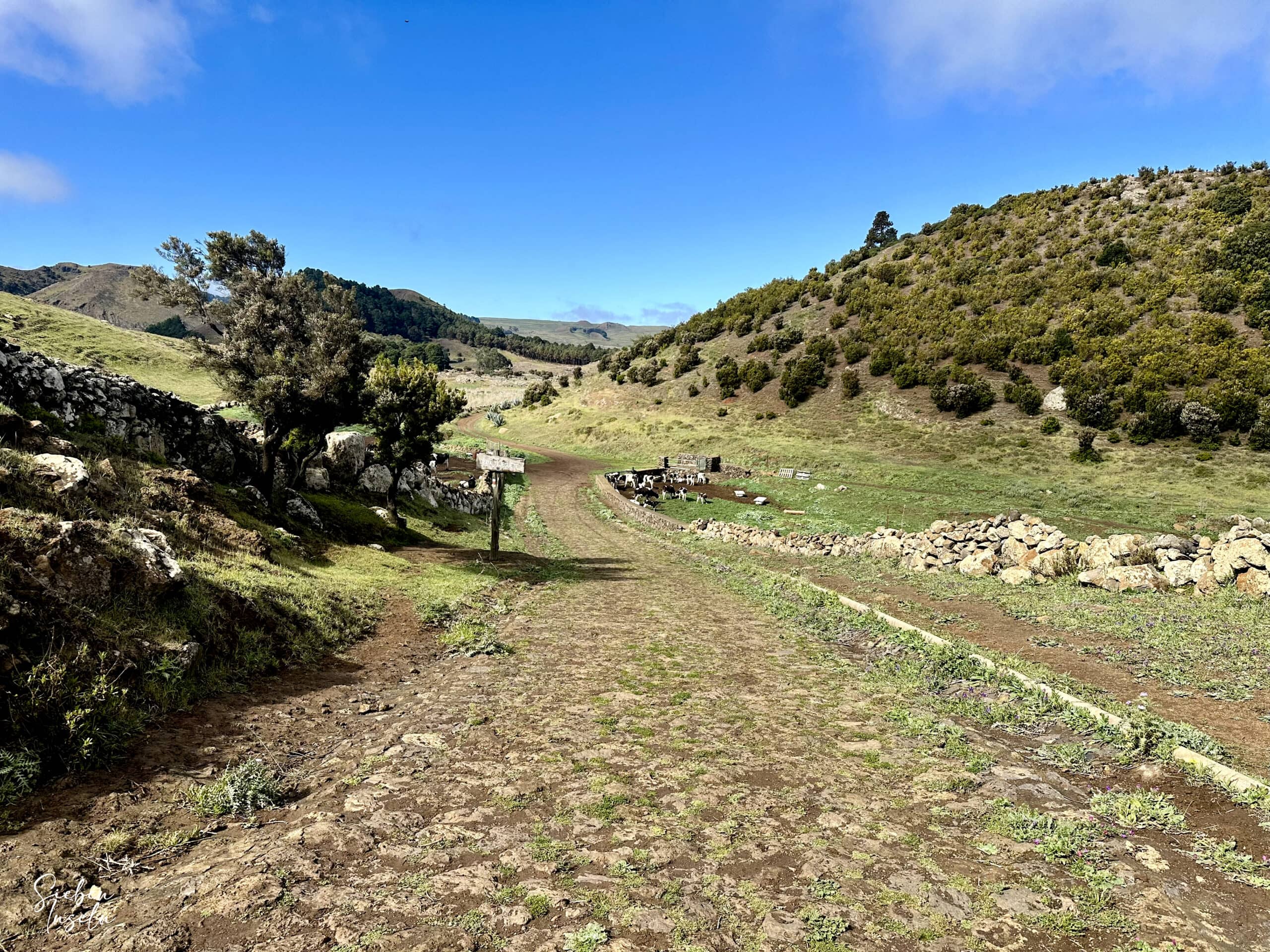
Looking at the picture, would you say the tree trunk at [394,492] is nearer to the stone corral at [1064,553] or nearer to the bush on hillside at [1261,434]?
the stone corral at [1064,553]

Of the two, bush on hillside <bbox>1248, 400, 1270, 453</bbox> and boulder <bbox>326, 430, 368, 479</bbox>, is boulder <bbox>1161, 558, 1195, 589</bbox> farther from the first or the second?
bush on hillside <bbox>1248, 400, 1270, 453</bbox>

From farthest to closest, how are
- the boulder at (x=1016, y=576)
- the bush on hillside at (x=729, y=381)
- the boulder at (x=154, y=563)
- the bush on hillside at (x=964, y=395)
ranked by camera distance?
the bush on hillside at (x=729, y=381) < the bush on hillside at (x=964, y=395) < the boulder at (x=1016, y=576) < the boulder at (x=154, y=563)

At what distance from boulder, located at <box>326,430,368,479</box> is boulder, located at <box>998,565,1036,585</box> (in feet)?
98.0

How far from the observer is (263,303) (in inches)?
768

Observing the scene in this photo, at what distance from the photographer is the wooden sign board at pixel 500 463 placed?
2061 centimetres

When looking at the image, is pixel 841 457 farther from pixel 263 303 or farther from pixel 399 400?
pixel 263 303

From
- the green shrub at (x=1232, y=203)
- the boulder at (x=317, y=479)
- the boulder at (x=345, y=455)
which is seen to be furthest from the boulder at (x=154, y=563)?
the green shrub at (x=1232, y=203)

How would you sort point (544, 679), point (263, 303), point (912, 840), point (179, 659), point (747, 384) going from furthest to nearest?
point (747, 384) → point (263, 303) → point (544, 679) → point (179, 659) → point (912, 840)

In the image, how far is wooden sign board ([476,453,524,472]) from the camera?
20609 millimetres

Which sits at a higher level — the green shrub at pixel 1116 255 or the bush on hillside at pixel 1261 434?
the green shrub at pixel 1116 255

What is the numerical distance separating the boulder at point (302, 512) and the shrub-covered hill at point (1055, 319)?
61.7 metres

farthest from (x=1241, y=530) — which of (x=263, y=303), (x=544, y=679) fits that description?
(x=263, y=303)

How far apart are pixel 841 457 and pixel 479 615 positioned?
46295mm

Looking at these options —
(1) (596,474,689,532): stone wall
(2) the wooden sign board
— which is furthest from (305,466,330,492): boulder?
(1) (596,474,689,532): stone wall
